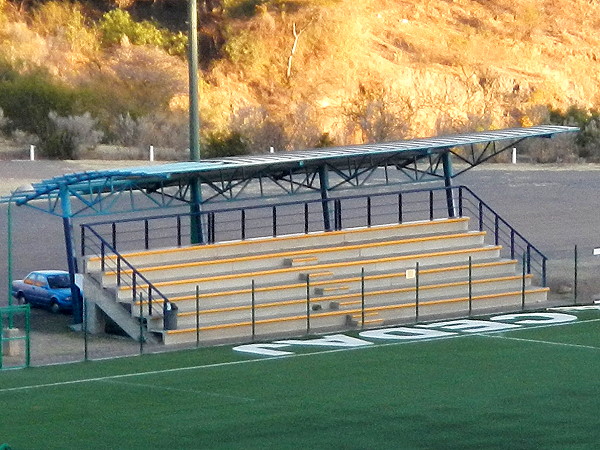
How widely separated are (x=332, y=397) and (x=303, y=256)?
9793mm

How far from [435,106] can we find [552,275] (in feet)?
129

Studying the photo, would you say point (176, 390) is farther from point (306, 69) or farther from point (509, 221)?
point (306, 69)

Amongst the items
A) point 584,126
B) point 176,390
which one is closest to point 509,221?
point 176,390

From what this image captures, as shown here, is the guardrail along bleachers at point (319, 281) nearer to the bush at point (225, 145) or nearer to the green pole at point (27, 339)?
the green pole at point (27, 339)

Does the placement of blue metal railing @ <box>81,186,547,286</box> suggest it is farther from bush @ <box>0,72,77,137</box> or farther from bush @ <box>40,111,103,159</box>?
bush @ <box>0,72,77,137</box>

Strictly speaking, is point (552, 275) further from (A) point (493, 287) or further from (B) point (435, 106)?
(B) point (435, 106)

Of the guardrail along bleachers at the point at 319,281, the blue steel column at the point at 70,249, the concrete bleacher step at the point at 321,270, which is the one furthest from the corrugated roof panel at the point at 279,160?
the concrete bleacher step at the point at 321,270

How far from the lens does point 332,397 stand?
20.8 m

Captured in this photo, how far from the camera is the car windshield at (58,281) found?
29.9 m

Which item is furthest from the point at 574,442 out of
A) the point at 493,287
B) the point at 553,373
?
the point at 493,287

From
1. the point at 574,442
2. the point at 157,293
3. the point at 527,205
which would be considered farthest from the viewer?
the point at 527,205

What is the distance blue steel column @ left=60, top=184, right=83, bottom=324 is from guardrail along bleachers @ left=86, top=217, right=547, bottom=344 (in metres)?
0.43

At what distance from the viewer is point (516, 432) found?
58.9ft

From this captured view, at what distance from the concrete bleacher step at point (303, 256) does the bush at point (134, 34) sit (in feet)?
150
